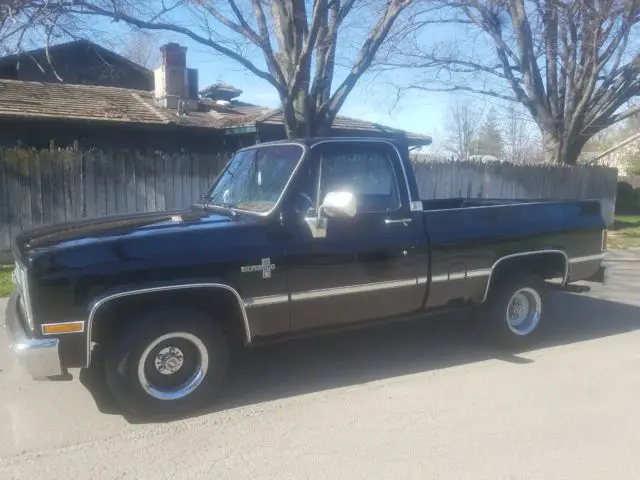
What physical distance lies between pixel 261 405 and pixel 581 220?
156 inches

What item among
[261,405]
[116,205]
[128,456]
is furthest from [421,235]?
[116,205]

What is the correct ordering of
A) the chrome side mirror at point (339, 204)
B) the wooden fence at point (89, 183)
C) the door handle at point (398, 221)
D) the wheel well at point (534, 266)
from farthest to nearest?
the wooden fence at point (89, 183) → the wheel well at point (534, 266) → the door handle at point (398, 221) → the chrome side mirror at point (339, 204)

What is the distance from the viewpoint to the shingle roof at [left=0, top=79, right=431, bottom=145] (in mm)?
15797

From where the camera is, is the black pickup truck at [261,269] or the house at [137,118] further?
the house at [137,118]

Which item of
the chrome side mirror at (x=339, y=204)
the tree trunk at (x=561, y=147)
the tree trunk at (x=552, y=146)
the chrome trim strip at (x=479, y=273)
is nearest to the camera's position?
the chrome side mirror at (x=339, y=204)

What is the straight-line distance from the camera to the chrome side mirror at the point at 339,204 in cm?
429

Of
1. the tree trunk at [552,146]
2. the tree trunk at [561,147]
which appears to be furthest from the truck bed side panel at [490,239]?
the tree trunk at [552,146]

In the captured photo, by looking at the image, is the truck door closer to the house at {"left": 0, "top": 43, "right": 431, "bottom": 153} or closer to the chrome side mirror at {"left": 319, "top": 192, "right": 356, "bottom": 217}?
the chrome side mirror at {"left": 319, "top": 192, "right": 356, "bottom": 217}

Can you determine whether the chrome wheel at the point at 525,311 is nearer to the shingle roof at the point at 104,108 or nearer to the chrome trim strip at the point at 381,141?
the chrome trim strip at the point at 381,141

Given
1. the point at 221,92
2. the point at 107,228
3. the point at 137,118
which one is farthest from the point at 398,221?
the point at 221,92

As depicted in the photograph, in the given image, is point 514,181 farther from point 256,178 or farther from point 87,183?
point 256,178

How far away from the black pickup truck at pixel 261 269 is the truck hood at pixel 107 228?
2 centimetres

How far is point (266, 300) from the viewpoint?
4.45 metres

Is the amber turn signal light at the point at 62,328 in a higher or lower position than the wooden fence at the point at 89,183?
lower
